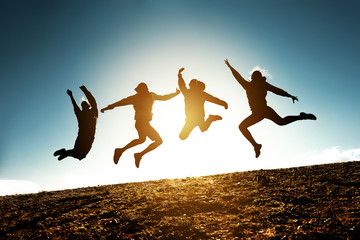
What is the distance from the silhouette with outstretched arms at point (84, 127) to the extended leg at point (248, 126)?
5.08m

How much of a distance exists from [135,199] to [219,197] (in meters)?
2.42

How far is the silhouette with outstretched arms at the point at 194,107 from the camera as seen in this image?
28.8 ft

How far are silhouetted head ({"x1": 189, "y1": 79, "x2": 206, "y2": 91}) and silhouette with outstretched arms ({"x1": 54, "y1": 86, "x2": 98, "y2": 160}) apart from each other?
3.44 meters

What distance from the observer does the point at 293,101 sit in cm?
810

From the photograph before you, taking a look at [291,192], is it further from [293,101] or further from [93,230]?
[93,230]

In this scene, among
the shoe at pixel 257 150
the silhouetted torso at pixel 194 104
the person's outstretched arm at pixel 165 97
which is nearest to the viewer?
the shoe at pixel 257 150

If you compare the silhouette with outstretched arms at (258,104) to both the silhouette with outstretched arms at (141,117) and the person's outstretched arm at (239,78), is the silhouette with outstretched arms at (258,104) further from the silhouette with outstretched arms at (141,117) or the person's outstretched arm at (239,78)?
the silhouette with outstretched arms at (141,117)

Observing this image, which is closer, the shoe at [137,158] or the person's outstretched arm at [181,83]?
the shoe at [137,158]

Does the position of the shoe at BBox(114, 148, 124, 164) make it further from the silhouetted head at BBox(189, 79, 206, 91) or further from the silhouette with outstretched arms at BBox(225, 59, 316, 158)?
the silhouette with outstretched arms at BBox(225, 59, 316, 158)

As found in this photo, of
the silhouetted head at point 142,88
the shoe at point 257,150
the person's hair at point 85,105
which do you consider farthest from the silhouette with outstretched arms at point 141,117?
the shoe at point 257,150

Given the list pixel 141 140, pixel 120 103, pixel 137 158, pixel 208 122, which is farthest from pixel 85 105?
pixel 208 122

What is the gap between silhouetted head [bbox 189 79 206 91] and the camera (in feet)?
29.4

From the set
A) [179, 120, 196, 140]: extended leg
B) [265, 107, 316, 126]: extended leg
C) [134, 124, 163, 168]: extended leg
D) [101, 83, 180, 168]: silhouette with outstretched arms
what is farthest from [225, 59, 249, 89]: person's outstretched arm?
[134, 124, 163, 168]: extended leg

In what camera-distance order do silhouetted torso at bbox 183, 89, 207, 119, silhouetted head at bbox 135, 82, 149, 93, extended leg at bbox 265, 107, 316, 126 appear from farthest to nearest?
silhouetted head at bbox 135, 82, 149, 93 < silhouetted torso at bbox 183, 89, 207, 119 < extended leg at bbox 265, 107, 316, 126
